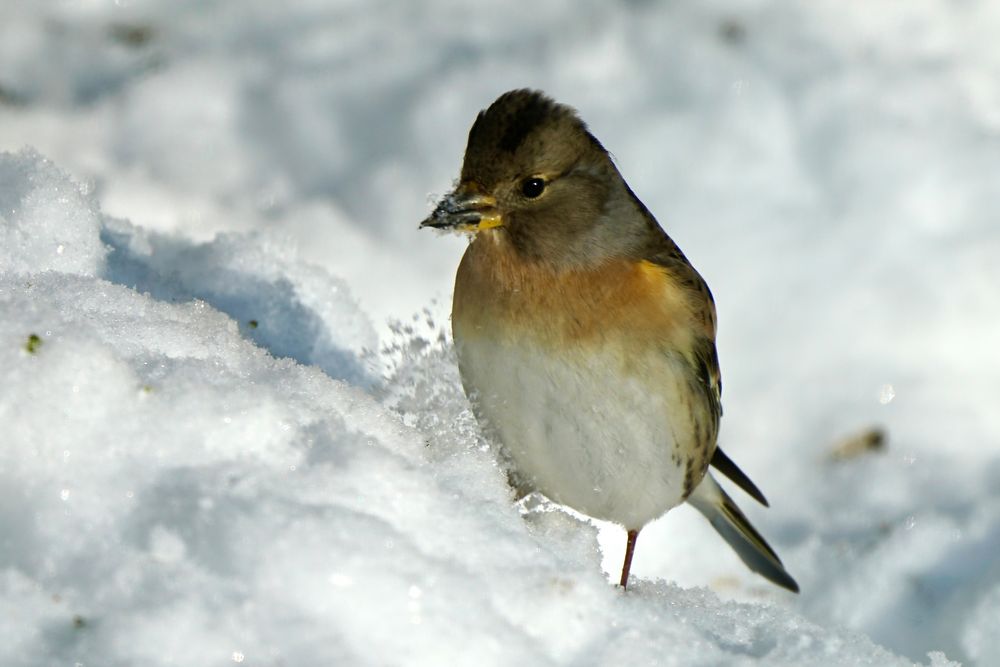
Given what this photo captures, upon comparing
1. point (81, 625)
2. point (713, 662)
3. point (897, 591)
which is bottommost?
point (81, 625)

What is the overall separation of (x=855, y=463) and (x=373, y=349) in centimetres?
194

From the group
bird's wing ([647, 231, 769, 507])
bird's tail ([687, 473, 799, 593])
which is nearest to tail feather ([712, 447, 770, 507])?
bird's tail ([687, 473, 799, 593])

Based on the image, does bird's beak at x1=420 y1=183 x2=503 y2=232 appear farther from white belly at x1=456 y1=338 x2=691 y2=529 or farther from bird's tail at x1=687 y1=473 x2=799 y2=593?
bird's tail at x1=687 y1=473 x2=799 y2=593

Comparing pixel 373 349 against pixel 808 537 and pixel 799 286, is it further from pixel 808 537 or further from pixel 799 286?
pixel 799 286

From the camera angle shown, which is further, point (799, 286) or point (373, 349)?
point (799, 286)

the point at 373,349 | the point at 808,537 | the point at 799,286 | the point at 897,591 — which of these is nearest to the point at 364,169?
the point at 373,349

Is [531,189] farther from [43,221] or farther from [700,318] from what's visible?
[43,221]

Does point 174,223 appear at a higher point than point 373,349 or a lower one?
higher

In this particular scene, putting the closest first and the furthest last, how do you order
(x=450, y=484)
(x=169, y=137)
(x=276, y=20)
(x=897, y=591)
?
(x=450, y=484)
(x=897, y=591)
(x=169, y=137)
(x=276, y=20)

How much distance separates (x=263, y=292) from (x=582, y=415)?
53.1 inches

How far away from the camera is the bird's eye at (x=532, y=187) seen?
9.18ft

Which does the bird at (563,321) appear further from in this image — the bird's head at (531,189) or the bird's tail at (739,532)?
the bird's tail at (739,532)

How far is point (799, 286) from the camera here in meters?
4.77

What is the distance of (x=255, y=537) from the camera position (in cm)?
183
